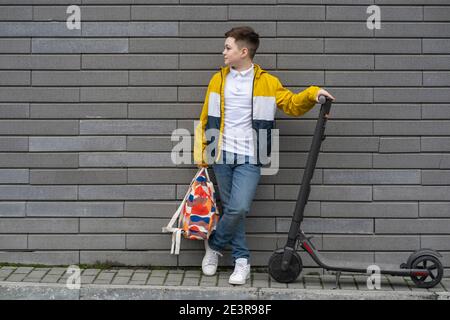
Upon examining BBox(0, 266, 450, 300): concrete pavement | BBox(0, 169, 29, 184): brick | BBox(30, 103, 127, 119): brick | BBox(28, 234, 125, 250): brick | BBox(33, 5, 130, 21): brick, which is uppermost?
BBox(33, 5, 130, 21): brick

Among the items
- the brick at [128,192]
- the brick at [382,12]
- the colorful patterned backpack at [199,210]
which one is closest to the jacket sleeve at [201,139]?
the colorful patterned backpack at [199,210]

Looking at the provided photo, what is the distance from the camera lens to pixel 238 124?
22.0ft

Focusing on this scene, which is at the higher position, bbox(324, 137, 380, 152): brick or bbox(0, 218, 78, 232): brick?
bbox(324, 137, 380, 152): brick

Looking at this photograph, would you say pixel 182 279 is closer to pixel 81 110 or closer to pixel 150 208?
pixel 150 208

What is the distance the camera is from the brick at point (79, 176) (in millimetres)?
7098

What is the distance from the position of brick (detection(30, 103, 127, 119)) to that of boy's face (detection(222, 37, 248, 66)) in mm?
1042

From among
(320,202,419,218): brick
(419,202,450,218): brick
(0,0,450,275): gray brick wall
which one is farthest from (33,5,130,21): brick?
(419,202,450,218): brick

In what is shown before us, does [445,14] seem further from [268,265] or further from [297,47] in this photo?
[268,265]

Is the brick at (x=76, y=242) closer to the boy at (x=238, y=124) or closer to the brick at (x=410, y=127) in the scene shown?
the boy at (x=238, y=124)

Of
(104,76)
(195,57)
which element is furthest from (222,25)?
(104,76)

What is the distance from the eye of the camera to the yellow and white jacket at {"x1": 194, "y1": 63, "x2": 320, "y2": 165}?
664 centimetres

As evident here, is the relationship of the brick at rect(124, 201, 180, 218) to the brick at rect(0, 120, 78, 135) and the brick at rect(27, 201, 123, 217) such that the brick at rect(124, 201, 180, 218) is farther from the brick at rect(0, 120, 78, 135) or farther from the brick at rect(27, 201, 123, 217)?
the brick at rect(0, 120, 78, 135)

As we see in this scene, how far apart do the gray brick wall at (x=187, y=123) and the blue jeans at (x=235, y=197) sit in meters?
0.29

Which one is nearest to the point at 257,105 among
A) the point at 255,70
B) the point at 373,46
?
the point at 255,70
